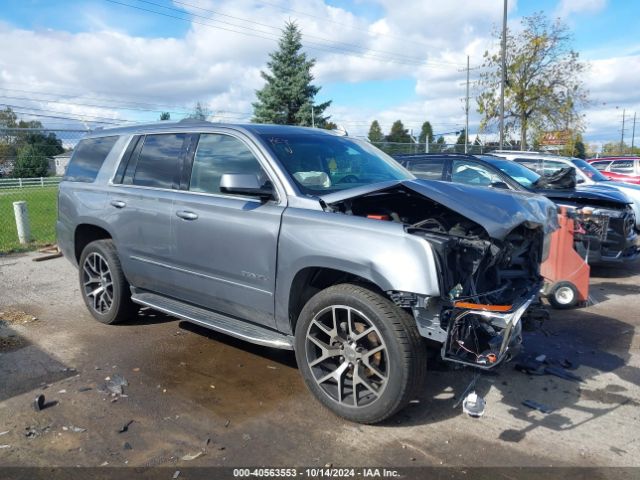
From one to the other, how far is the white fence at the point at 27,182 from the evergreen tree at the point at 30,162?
0.71 feet

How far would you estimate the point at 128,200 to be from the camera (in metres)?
4.93

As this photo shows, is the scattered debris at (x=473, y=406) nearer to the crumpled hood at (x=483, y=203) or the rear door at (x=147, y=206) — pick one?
the crumpled hood at (x=483, y=203)

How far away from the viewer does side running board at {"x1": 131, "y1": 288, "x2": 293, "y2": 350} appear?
3893mm

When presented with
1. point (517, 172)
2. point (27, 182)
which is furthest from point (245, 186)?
point (27, 182)

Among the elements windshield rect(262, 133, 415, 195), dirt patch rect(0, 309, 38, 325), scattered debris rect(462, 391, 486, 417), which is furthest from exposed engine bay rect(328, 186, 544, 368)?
dirt patch rect(0, 309, 38, 325)

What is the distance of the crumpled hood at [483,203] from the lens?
3311mm

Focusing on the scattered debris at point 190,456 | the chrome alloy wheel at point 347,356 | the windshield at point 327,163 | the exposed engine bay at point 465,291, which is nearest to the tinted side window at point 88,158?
the windshield at point 327,163

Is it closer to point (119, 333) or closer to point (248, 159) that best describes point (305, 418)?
point (248, 159)

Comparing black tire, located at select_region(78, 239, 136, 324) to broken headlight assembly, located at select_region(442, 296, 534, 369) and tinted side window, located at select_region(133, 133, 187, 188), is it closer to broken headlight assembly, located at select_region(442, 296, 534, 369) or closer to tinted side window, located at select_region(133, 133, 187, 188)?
tinted side window, located at select_region(133, 133, 187, 188)

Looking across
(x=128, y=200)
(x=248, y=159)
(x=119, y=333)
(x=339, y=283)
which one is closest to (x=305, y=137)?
(x=248, y=159)

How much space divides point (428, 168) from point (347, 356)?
19.1 ft

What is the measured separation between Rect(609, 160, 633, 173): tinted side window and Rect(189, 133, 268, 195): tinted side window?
19938mm

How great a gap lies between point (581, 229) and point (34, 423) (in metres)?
6.14

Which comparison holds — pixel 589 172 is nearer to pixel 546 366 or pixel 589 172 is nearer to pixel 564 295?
pixel 564 295
